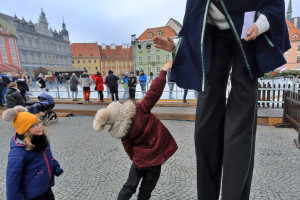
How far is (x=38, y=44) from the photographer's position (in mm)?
51156

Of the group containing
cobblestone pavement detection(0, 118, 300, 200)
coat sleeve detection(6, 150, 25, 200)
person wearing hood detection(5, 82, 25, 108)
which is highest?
person wearing hood detection(5, 82, 25, 108)

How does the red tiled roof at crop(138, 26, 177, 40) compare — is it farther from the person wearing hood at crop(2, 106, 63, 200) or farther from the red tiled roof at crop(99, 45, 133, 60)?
the person wearing hood at crop(2, 106, 63, 200)

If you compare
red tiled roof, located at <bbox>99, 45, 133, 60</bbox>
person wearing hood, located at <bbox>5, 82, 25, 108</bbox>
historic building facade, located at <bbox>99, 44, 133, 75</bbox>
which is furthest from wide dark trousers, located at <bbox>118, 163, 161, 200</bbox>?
red tiled roof, located at <bbox>99, 45, 133, 60</bbox>

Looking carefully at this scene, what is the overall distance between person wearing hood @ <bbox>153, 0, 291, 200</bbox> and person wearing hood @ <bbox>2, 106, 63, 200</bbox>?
5.95 feet

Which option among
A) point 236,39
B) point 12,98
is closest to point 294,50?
point 12,98

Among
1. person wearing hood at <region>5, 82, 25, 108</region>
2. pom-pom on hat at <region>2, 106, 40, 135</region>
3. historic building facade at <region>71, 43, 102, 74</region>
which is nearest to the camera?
pom-pom on hat at <region>2, 106, 40, 135</region>

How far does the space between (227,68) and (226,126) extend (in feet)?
1.41

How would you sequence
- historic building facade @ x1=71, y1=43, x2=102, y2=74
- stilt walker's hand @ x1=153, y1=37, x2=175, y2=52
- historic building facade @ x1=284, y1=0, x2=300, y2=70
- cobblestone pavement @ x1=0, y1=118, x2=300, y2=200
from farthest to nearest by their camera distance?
historic building facade @ x1=71, y1=43, x2=102, y2=74, historic building facade @ x1=284, y1=0, x2=300, y2=70, cobblestone pavement @ x1=0, y1=118, x2=300, y2=200, stilt walker's hand @ x1=153, y1=37, x2=175, y2=52

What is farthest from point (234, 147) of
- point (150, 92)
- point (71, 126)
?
point (71, 126)

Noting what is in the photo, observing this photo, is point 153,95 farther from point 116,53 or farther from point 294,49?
point 116,53

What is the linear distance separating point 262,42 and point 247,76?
8.9 inches

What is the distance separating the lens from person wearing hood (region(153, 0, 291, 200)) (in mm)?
1178

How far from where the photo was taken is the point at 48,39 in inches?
2144

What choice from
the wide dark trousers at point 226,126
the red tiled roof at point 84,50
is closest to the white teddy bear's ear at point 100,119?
the wide dark trousers at point 226,126
